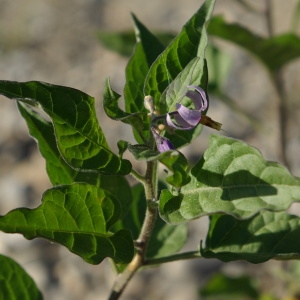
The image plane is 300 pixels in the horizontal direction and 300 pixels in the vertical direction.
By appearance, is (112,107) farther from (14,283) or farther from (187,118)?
(14,283)

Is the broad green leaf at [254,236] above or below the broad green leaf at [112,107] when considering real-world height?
below

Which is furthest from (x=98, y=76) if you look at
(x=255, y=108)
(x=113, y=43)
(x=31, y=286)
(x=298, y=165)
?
(x=31, y=286)

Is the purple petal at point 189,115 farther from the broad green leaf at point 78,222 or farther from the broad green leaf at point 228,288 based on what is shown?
the broad green leaf at point 228,288

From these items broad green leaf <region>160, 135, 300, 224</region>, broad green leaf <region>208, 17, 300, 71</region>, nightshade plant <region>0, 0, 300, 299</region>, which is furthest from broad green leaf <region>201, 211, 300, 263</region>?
broad green leaf <region>208, 17, 300, 71</region>

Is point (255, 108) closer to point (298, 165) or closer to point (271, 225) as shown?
point (298, 165)

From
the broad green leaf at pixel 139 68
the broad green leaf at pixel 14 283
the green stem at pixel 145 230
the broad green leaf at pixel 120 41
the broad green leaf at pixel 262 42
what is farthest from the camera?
the broad green leaf at pixel 120 41

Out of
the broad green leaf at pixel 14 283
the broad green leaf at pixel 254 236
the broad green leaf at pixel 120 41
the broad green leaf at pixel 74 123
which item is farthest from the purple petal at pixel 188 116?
the broad green leaf at pixel 120 41

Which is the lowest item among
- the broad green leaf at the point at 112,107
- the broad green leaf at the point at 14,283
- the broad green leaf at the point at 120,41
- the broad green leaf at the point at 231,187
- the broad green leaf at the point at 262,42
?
the broad green leaf at the point at 14,283
